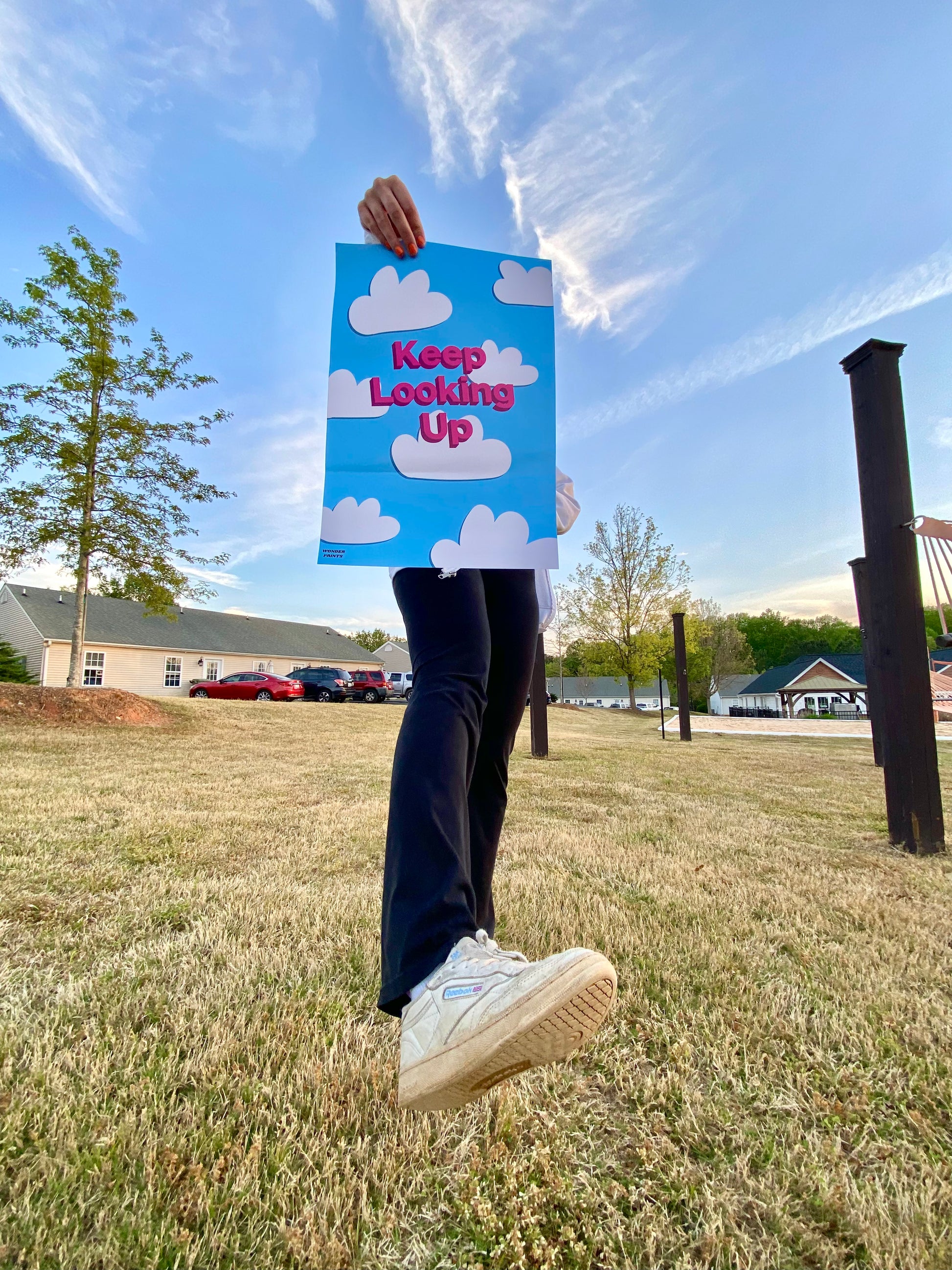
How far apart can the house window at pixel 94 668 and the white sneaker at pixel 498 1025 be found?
28963mm

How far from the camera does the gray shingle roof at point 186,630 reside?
983 inches

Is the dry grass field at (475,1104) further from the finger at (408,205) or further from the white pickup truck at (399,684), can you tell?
the white pickup truck at (399,684)


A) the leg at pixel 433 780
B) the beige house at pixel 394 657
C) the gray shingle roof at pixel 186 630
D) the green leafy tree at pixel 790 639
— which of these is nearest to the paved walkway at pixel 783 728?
the leg at pixel 433 780

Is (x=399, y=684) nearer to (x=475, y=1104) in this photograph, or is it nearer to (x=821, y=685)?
(x=821, y=685)

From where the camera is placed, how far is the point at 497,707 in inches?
55.4

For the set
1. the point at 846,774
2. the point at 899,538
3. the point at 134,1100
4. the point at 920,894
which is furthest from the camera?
the point at 846,774

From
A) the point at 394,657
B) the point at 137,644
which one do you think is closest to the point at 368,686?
the point at 137,644

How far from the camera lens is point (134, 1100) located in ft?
3.06

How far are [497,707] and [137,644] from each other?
2936 centimetres

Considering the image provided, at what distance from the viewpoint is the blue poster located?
1.32m

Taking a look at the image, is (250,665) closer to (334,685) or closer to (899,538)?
(334,685)

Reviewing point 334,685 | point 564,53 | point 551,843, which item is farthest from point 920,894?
point 334,685

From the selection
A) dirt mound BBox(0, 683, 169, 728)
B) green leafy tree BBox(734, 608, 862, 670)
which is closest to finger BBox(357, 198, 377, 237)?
dirt mound BBox(0, 683, 169, 728)

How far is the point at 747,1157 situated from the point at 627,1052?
29cm
